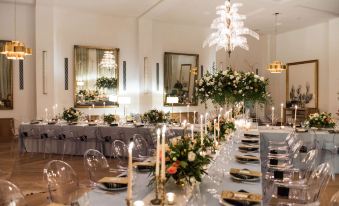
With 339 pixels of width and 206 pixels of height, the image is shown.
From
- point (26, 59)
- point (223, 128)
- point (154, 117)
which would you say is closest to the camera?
point (223, 128)

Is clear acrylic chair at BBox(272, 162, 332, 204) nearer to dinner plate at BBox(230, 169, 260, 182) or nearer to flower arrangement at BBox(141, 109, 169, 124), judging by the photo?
dinner plate at BBox(230, 169, 260, 182)

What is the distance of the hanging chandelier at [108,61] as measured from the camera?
13023 millimetres

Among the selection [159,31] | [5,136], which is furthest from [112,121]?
[159,31]

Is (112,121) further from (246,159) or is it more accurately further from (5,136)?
(246,159)

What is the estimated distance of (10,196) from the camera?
114 inches

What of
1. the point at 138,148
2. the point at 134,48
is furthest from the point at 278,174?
the point at 134,48

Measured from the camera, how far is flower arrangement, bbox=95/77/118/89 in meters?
12.9

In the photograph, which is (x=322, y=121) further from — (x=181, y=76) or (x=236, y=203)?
(x=181, y=76)

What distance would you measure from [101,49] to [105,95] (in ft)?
5.69

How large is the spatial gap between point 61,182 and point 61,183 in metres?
0.01

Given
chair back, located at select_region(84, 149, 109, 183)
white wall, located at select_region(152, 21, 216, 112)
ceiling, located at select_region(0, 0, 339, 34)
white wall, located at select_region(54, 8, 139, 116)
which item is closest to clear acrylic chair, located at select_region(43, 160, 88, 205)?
chair back, located at select_region(84, 149, 109, 183)

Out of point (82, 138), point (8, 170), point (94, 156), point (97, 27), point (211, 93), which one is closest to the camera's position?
point (94, 156)

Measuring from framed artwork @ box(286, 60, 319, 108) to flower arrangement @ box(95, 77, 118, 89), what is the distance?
7.58 meters

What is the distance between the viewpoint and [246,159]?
4.27 meters
